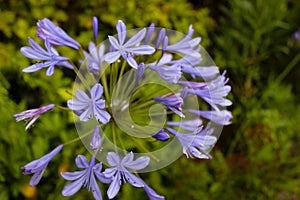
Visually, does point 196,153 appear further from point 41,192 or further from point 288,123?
point 288,123

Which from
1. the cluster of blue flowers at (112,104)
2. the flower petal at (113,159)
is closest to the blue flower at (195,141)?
the cluster of blue flowers at (112,104)

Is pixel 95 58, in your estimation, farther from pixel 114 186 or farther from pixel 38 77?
pixel 38 77

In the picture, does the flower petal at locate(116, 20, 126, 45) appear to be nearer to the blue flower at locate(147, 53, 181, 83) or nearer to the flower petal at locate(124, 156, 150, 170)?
the blue flower at locate(147, 53, 181, 83)

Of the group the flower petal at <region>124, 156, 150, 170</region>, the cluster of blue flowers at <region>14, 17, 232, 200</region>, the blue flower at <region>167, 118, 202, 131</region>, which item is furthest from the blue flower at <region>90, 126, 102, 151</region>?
the blue flower at <region>167, 118, 202, 131</region>

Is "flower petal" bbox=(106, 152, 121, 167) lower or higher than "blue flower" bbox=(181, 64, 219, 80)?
lower

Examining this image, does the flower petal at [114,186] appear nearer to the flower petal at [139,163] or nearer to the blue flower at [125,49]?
→ the flower petal at [139,163]

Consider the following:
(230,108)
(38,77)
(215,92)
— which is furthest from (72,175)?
(230,108)
